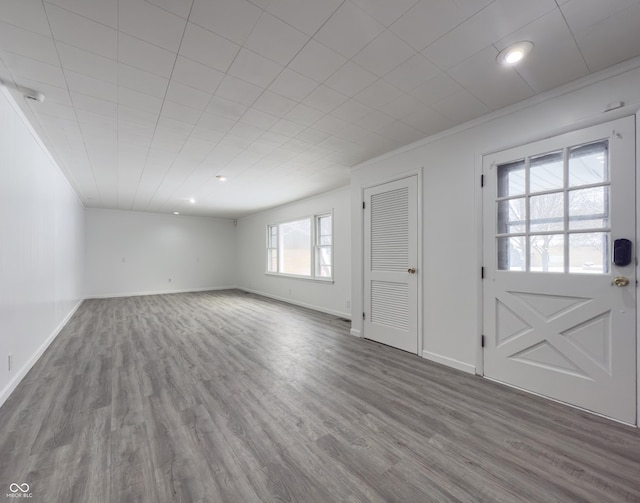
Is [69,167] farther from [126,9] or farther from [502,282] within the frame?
[502,282]

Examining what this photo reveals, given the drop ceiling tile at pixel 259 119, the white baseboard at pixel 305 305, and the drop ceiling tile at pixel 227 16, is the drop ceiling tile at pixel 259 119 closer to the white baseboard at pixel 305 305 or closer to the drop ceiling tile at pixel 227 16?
the drop ceiling tile at pixel 227 16

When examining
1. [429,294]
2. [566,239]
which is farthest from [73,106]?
[566,239]

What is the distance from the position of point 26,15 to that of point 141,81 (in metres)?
0.67

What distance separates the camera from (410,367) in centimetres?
302

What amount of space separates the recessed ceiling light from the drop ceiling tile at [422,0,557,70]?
157mm

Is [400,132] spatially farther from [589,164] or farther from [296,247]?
[296,247]

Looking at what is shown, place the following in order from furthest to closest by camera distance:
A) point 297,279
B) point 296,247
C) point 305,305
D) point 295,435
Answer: point 296,247, point 297,279, point 305,305, point 295,435

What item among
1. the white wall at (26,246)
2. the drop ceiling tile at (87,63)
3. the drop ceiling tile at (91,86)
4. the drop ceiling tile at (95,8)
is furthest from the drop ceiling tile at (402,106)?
the white wall at (26,246)

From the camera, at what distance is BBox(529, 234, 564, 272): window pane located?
235 centimetres

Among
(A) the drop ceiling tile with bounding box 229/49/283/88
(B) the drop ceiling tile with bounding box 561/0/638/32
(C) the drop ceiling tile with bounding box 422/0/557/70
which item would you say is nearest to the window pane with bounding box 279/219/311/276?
(A) the drop ceiling tile with bounding box 229/49/283/88

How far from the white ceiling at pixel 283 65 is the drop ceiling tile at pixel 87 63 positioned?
12 mm

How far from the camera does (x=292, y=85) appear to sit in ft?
7.32

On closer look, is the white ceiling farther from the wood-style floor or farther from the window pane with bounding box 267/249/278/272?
the window pane with bounding box 267/249/278/272

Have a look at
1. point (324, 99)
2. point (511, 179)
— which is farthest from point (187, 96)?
point (511, 179)
